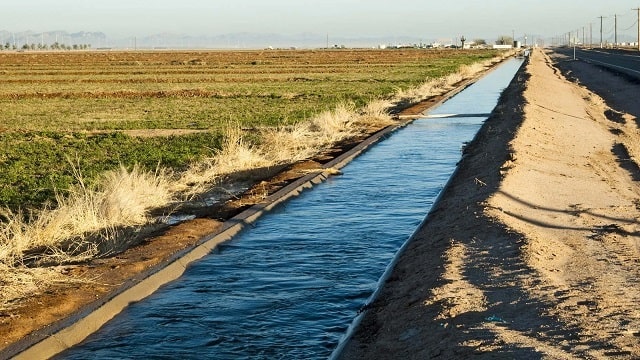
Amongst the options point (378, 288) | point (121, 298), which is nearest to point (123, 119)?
point (121, 298)

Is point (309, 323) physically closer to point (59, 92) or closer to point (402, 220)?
point (402, 220)

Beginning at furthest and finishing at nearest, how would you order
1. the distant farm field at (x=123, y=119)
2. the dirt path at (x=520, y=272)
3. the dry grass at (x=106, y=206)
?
the distant farm field at (x=123, y=119)
the dry grass at (x=106, y=206)
the dirt path at (x=520, y=272)

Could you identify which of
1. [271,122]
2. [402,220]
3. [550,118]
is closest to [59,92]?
[271,122]

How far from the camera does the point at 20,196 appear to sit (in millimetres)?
14227

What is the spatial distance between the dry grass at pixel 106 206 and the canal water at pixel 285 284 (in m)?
1.31

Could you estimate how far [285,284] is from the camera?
903 centimetres

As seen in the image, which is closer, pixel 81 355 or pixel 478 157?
pixel 81 355

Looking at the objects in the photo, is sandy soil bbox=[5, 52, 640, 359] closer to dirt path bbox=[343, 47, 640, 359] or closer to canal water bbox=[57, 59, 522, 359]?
dirt path bbox=[343, 47, 640, 359]

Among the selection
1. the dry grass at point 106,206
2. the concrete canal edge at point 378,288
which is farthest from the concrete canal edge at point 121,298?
the concrete canal edge at point 378,288

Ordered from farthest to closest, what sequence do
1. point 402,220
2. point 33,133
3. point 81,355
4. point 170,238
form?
point 33,133
point 402,220
point 170,238
point 81,355

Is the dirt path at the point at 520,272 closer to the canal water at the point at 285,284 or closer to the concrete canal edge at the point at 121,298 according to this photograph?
the canal water at the point at 285,284

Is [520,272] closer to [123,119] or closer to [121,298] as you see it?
[121,298]

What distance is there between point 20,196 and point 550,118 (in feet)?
53.7

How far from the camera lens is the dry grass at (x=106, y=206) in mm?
8727
